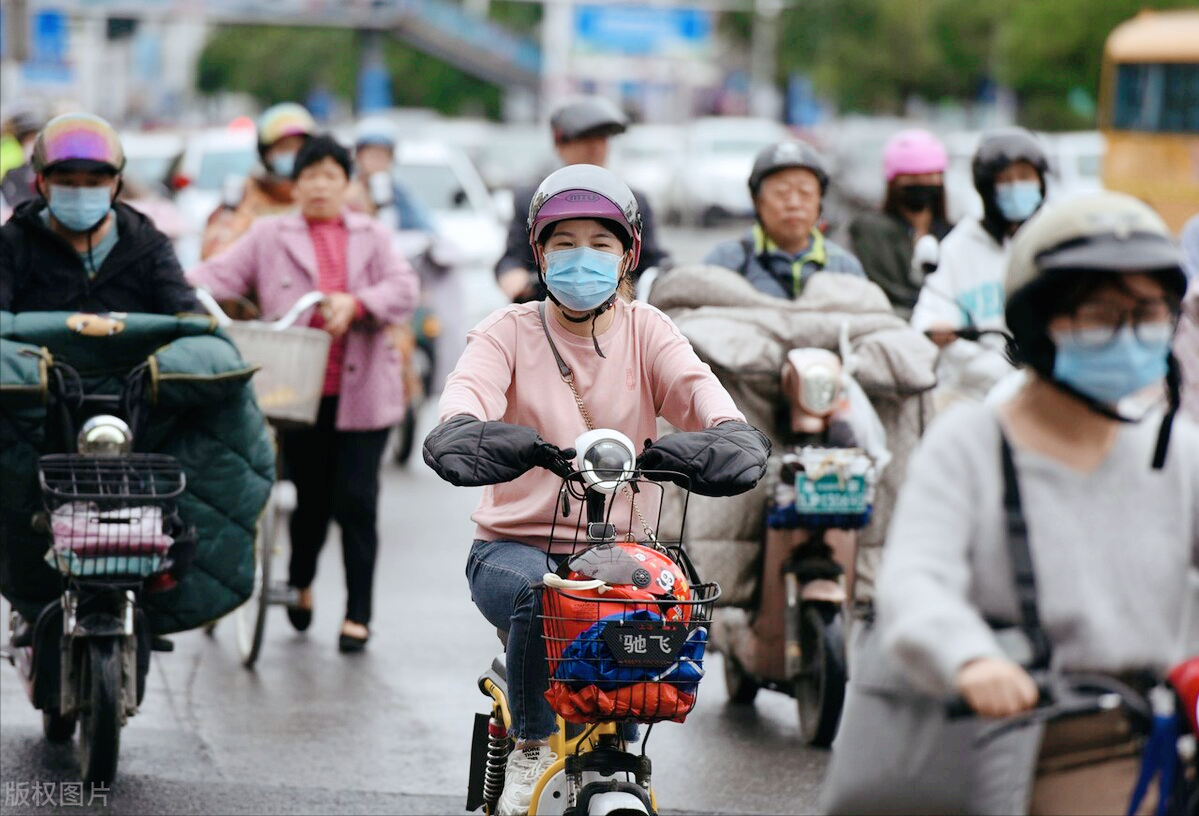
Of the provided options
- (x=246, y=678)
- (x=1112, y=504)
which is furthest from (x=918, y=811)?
(x=246, y=678)

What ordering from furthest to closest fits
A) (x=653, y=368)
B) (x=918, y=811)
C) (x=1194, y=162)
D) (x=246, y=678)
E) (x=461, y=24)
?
(x=461, y=24)
(x=1194, y=162)
(x=246, y=678)
(x=653, y=368)
(x=918, y=811)

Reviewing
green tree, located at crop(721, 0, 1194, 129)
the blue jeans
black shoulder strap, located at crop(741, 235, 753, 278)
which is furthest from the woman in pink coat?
green tree, located at crop(721, 0, 1194, 129)

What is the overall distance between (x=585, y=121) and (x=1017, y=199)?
180 centimetres

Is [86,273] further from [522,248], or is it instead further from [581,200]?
[581,200]

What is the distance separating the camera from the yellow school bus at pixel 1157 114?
89.4 ft

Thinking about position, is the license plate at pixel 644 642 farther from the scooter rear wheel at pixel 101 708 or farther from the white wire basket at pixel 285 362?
the white wire basket at pixel 285 362

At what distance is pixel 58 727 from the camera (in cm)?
714

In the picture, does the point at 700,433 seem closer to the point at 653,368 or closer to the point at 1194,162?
the point at 653,368

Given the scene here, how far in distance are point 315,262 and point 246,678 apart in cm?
171

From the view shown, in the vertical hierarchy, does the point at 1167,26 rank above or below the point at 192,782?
above

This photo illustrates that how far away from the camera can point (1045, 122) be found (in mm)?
51938

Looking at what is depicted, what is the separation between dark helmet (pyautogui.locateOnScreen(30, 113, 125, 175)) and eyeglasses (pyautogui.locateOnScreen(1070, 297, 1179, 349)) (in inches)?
166

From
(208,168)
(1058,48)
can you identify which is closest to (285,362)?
(208,168)

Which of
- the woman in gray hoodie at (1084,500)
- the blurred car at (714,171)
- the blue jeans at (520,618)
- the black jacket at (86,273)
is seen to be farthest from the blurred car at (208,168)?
the blurred car at (714,171)
